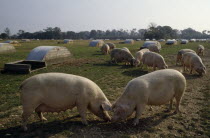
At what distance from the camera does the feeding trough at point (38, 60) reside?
16359 millimetres

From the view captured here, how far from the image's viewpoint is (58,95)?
6855 millimetres

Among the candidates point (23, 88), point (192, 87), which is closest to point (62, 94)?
point (23, 88)

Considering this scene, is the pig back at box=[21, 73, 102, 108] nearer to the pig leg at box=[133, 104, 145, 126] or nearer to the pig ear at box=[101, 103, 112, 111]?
the pig ear at box=[101, 103, 112, 111]

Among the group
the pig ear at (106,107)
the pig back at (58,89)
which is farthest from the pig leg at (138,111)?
the pig back at (58,89)

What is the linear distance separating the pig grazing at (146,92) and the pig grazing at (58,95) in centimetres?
55

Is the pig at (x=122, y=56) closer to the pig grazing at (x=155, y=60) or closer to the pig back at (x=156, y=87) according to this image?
the pig grazing at (x=155, y=60)

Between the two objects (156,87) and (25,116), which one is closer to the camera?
(25,116)

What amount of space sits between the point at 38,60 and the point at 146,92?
1546 centimetres

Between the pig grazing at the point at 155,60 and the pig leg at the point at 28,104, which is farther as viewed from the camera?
the pig grazing at the point at 155,60

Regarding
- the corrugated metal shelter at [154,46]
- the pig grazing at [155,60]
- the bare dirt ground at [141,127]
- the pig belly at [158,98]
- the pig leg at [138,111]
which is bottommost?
the bare dirt ground at [141,127]

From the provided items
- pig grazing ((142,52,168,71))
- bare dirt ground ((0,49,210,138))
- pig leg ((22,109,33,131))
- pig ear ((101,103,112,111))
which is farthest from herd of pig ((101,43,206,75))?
pig leg ((22,109,33,131))

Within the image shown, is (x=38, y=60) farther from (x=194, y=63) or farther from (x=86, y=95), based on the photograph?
(x=86, y=95)

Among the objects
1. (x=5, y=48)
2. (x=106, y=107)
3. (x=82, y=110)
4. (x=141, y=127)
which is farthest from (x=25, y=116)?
(x=5, y=48)

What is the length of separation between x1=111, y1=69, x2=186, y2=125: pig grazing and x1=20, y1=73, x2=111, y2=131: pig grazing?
55cm
